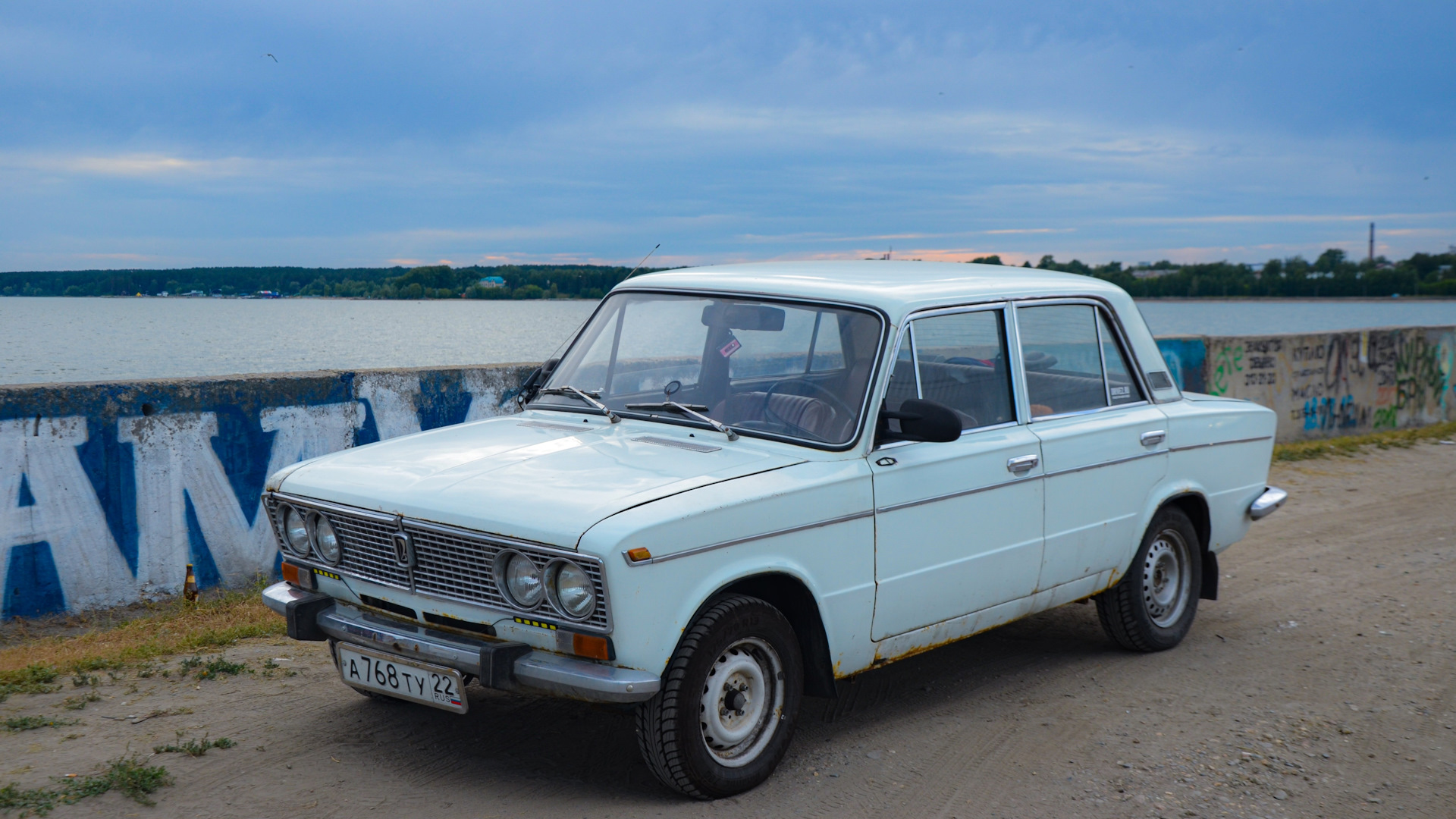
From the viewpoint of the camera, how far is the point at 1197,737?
4.60 m

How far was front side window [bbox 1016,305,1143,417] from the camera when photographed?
512cm

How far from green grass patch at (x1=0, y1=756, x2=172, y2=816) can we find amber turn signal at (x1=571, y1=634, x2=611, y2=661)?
5.26 feet

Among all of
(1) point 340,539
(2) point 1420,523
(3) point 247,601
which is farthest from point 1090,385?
(2) point 1420,523

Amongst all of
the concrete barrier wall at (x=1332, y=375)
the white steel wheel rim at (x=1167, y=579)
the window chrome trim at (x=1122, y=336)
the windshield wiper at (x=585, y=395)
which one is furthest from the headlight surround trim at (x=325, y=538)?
the concrete barrier wall at (x=1332, y=375)

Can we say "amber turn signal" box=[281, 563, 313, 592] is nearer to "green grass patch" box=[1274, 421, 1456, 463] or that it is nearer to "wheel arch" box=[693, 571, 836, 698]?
"wheel arch" box=[693, 571, 836, 698]

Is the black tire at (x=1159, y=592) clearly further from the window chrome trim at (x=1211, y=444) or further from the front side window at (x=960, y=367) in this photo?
the front side window at (x=960, y=367)

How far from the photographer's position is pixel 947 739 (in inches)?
180

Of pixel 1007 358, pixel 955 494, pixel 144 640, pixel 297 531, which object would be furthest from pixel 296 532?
pixel 1007 358

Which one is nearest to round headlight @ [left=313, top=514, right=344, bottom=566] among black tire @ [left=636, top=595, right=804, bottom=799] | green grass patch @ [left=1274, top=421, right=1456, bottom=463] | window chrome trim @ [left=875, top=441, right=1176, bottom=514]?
black tire @ [left=636, top=595, right=804, bottom=799]

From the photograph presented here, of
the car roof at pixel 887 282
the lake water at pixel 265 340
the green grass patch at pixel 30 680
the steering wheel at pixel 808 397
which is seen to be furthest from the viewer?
the lake water at pixel 265 340

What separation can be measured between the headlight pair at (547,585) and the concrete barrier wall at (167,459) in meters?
3.74

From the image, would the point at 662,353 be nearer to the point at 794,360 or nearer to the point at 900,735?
the point at 794,360

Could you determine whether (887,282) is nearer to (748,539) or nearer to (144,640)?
(748,539)

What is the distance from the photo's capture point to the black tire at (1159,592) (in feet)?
18.4
